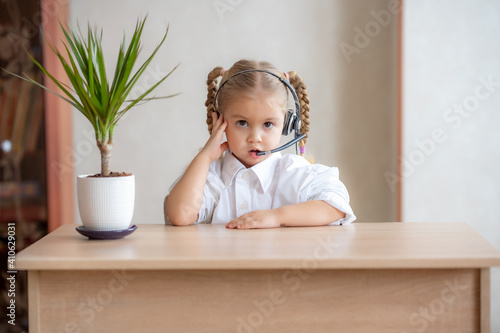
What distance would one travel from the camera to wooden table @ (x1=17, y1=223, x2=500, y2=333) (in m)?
1.04

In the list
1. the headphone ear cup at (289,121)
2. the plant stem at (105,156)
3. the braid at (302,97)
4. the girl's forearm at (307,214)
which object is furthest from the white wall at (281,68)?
the plant stem at (105,156)

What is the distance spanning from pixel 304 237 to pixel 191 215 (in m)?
0.37

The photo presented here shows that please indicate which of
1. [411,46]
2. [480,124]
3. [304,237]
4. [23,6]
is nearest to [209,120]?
[304,237]

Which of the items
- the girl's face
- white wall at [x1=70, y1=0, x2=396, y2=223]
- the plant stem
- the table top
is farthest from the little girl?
white wall at [x1=70, y1=0, x2=396, y2=223]

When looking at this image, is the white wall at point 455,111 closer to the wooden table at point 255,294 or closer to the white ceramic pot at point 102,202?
the wooden table at point 255,294

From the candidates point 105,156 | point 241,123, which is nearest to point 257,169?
point 241,123

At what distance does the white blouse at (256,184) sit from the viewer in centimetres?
159

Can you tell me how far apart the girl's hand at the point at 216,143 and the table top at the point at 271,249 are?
0.30 meters

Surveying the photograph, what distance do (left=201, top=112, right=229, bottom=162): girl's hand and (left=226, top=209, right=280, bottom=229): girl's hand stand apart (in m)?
0.28

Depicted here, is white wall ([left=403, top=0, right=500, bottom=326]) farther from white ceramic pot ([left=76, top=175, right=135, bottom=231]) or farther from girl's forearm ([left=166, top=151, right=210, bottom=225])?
white ceramic pot ([left=76, top=175, right=135, bottom=231])

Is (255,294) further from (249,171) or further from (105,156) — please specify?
(249,171)

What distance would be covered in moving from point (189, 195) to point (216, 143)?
0.18m

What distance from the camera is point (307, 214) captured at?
139cm

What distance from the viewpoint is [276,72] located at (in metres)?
1.56
